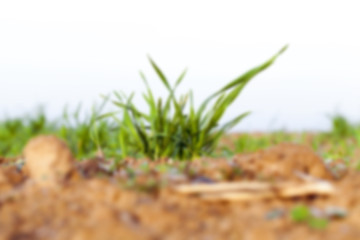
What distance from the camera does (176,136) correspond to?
454cm

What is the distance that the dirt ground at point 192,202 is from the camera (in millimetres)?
2082

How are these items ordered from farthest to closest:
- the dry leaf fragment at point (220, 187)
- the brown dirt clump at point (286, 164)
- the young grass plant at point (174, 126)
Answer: the young grass plant at point (174, 126), the brown dirt clump at point (286, 164), the dry leaf fragment at point (220, 187)

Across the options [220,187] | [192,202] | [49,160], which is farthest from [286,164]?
[49,160]

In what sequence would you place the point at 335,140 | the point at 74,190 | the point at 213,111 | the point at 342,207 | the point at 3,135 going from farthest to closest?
1. the point at 335,140
2. the point at 3,135
3. the point at 213,111
4. the point at 74,190
5. the point at 342,207

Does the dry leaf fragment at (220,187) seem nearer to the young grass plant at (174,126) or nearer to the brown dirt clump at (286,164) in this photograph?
the brown dirt clump at (286,164)

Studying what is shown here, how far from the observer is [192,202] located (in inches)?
90.7

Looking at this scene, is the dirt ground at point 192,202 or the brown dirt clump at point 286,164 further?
the brown dirt clump at point 286,164

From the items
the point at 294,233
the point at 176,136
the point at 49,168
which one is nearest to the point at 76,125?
the point at 176,136

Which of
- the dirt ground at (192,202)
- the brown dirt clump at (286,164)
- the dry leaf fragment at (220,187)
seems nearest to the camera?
the dirt ground at (192,202)

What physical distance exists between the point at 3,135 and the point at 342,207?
6.05m

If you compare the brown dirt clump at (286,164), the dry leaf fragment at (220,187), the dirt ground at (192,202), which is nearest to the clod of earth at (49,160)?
the dirt ground at (192,202)

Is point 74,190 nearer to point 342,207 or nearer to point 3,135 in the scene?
point 342,207

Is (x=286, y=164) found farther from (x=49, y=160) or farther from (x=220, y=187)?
(x=49, y=160)

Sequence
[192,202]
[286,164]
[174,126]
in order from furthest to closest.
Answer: [174,126]
[286,164]
[192,202]
